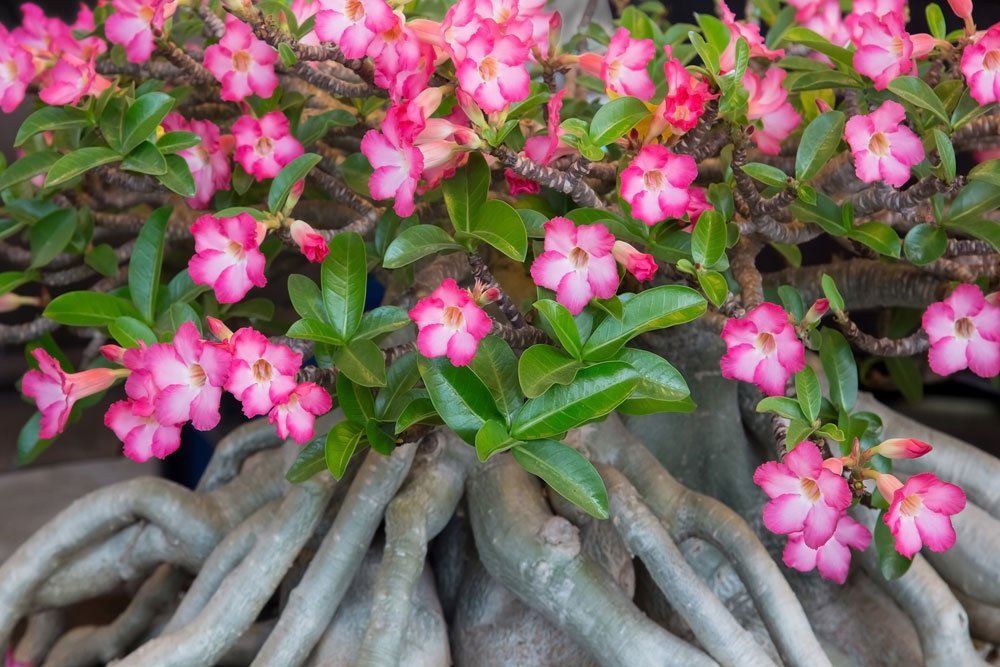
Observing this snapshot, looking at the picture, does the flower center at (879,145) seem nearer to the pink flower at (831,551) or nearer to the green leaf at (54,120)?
the pink flower at (831,551)

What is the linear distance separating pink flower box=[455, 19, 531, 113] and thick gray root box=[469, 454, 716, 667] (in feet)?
1.24

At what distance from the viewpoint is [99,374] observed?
70 cm

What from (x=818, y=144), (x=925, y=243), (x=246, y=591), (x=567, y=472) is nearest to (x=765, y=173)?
(x=818, y=144)

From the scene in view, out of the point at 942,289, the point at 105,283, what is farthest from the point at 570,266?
the point at 105,283

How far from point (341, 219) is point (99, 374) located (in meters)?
0.37

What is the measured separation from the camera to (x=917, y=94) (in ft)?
2.09

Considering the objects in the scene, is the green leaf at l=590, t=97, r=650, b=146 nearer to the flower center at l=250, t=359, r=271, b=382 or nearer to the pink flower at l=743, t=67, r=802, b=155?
the pink flower at l=743, t=67, r=802, b=155

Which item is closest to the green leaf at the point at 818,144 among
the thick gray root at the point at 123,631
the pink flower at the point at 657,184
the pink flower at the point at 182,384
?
the pink flower at the point at 657,184

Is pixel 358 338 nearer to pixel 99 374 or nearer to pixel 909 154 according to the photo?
pixel 99 374

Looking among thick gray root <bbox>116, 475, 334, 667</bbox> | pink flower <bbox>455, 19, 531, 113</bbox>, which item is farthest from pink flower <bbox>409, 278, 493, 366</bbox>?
thick gray root <bbox>116, 475, 334, 667</bbox>

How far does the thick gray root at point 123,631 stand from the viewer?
1.02m

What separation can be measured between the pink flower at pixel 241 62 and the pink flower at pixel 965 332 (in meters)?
0.54

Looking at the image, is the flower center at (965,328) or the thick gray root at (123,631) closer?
the flower center at (965,328)

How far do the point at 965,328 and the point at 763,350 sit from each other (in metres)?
0.18
